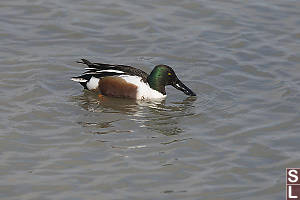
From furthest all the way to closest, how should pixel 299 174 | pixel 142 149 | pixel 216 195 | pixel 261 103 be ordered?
pixel 261 103
pixel 142 149
pixel 299 174
pixel 216 195

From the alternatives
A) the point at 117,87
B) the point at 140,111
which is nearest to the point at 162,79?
the point at 117,87

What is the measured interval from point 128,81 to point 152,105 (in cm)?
60

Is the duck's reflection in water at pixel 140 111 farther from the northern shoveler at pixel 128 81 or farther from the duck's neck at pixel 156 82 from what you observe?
the duck's neck at pixel 156 82

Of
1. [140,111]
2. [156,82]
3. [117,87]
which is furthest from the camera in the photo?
[156,82]

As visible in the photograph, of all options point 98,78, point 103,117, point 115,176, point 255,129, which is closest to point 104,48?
point 98,78

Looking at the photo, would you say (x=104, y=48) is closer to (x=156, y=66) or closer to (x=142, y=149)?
(x=156, y=66)

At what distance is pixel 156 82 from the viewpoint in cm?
1175

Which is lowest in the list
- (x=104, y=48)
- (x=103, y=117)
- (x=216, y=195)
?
(x=216, y=195)

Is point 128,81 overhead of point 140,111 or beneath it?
overhead

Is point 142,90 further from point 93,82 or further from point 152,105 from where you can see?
point 93,82

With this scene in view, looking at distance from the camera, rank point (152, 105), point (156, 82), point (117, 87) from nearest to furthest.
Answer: point (152, 105) → point (117, 87) → point (156, 82)

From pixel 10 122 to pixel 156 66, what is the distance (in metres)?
2.85

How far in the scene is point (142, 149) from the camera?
930 centimetres

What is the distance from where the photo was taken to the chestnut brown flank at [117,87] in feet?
38.1
